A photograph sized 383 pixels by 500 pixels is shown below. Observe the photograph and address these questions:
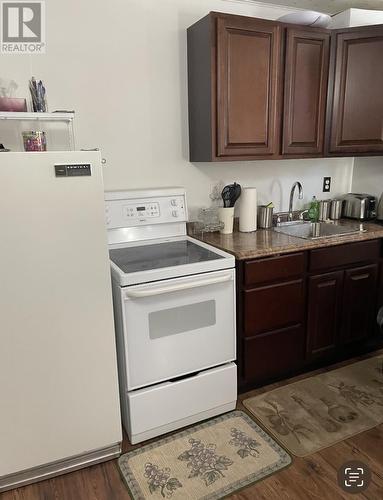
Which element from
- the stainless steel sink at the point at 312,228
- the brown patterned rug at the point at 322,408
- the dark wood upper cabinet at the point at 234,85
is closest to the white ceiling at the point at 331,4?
the dark wood upper cabinet at the point at 234,85

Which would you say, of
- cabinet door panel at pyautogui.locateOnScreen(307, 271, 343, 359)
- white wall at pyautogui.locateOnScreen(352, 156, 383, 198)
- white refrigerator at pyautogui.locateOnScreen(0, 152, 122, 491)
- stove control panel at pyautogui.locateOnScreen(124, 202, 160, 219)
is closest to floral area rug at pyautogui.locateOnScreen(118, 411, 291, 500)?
white refrigerator at pyautogui.locateOnScreen(0, 152, 122, 491)

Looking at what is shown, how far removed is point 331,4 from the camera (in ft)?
8.18

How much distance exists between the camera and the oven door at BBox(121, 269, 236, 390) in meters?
1.77

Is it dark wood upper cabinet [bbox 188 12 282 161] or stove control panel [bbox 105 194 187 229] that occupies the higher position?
dark wood upper cabinet [bbox 188 12 282 161]

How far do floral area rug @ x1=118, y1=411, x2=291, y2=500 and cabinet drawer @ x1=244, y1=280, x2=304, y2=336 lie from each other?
1.77 feet

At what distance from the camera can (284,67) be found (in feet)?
7.45

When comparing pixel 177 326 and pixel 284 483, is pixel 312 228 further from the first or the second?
pixel 284 483

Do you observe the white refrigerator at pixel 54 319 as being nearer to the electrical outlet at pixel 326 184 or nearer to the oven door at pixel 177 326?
the oven door at pixel 177 326

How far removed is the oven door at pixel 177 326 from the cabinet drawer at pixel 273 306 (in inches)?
5.4

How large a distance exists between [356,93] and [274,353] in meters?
1.77

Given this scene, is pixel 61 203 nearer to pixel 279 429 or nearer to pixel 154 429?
pixel 154 429

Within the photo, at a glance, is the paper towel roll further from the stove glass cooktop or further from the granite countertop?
the stove glass cooktop

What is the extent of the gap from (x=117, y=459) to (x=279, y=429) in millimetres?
851

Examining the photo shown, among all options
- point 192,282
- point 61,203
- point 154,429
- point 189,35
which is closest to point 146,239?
point 192,282
